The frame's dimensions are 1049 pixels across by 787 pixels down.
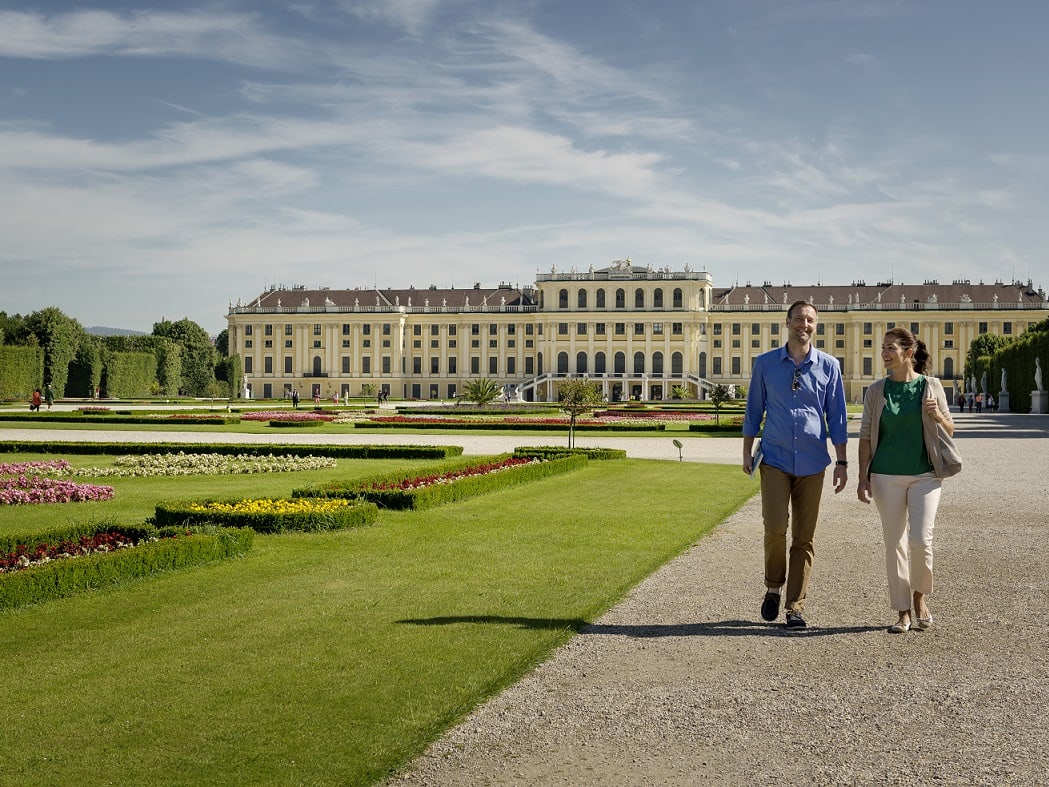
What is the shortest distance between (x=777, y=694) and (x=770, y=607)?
1293 millimetres

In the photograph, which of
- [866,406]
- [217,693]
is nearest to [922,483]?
Answer: [866,406]

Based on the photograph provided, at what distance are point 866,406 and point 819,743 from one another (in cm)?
240

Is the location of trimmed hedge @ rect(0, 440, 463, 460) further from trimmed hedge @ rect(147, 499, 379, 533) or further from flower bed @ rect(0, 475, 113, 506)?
trimmed hedge @ rect(147, 499, 379, 533)

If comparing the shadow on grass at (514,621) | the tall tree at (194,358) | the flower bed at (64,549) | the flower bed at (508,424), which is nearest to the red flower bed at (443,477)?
the flower bed at (64,549)

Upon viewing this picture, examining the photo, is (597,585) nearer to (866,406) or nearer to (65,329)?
(866,406)

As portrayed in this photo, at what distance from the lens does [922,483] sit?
19.0 feet

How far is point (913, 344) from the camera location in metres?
5.98

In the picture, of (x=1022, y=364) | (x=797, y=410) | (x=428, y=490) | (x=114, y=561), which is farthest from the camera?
(x=1022, y=364)

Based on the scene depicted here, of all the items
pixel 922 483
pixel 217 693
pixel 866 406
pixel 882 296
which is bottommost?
pixel 217 693

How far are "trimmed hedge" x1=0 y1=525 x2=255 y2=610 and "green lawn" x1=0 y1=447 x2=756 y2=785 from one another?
0.12 metres

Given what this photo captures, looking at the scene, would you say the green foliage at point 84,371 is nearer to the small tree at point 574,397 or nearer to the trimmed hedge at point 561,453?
the small tree at point 574,397

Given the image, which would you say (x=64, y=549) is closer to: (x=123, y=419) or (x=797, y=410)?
(x=797, y=410)

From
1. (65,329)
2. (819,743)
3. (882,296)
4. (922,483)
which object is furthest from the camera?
(882,296)

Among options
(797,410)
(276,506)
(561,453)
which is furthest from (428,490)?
(561,453)
